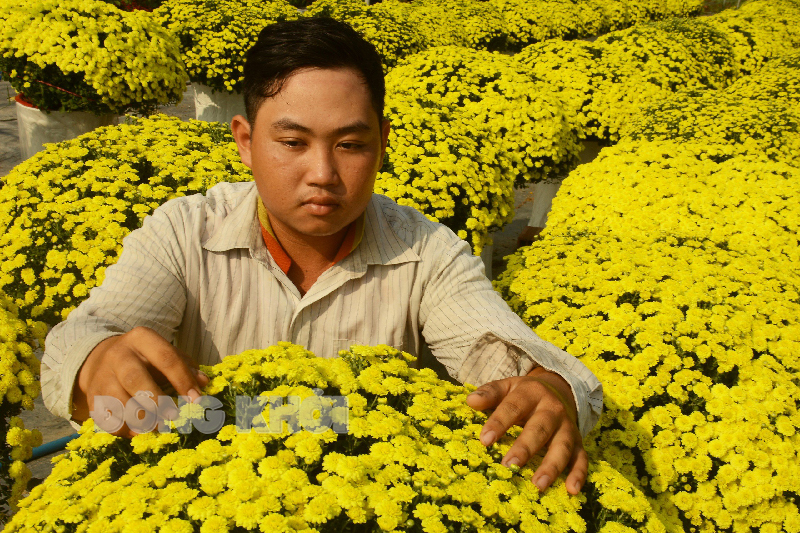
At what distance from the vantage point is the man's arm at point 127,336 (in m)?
1.28

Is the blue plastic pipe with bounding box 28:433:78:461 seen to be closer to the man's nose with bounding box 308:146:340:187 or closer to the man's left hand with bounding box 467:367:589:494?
the man's nose with bounding box 308:146:340:187

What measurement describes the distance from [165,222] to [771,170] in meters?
3.86

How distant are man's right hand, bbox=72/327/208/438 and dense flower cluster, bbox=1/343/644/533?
0.06 meters

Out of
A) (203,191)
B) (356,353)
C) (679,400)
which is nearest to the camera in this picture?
(356,353)

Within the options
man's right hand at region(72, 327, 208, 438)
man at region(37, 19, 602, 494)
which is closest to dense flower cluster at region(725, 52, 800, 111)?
man at region(37, 19, 602, 494)

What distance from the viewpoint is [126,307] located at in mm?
1628

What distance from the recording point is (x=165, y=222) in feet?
5.90

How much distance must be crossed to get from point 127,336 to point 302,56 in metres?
0.85

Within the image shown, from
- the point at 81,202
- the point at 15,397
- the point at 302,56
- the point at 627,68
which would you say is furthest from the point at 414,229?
the point at 627,68

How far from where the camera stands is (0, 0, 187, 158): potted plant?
4820 mm

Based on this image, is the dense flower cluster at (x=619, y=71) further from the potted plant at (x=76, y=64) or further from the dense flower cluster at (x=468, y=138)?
the potted plant at (x=76, y=64)

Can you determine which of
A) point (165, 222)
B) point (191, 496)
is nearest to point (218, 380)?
point (191, 496)

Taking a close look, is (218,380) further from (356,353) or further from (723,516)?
(723,516)

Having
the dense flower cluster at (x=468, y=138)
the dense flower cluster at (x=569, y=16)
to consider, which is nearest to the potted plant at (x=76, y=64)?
the dense flower cluster at (x=468, y=138)
